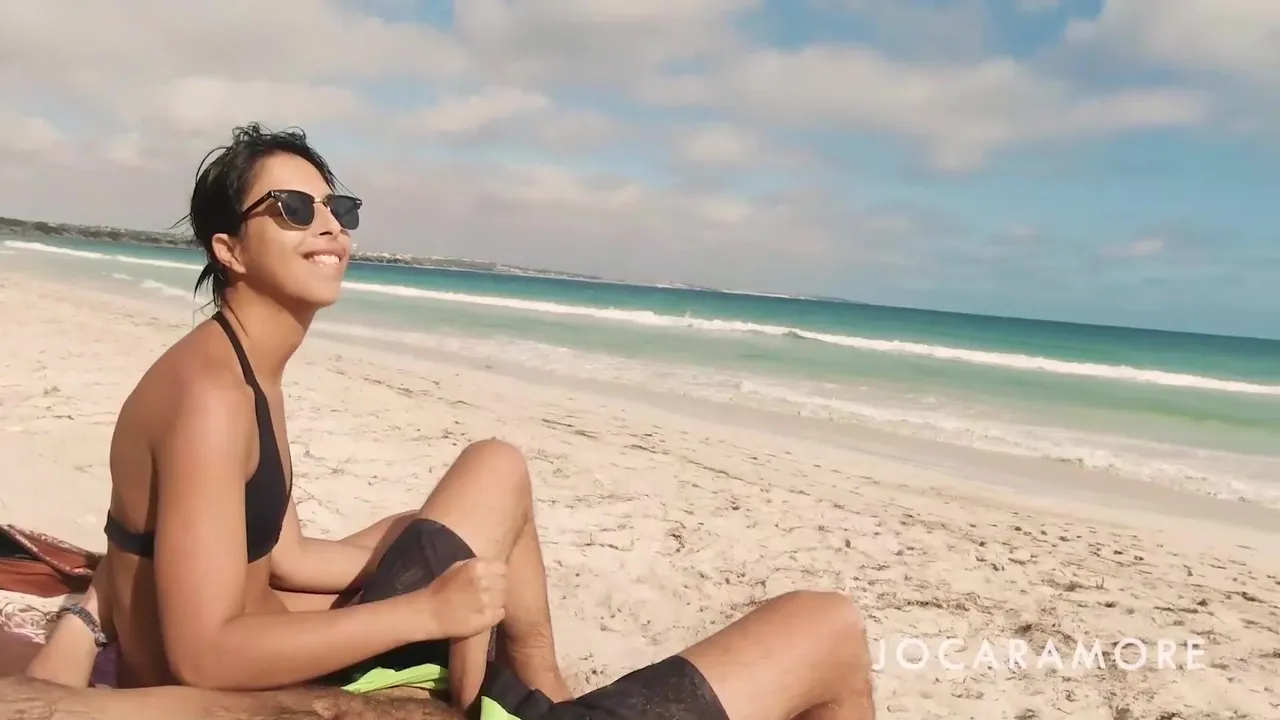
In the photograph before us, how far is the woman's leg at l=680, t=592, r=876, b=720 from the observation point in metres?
1.82

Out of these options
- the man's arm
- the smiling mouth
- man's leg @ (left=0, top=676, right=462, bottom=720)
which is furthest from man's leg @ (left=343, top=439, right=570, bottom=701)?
the smiling mouth

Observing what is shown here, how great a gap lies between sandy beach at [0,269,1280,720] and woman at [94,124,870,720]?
5.67 ft

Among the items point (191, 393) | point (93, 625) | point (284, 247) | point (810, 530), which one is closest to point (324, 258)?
point (284, 247)

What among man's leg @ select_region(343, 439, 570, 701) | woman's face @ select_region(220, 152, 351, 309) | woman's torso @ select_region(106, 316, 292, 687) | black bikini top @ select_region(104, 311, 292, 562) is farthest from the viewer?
man's leg @ select_region(343, 439, 570, 701)

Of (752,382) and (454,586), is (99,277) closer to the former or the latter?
(752,382)

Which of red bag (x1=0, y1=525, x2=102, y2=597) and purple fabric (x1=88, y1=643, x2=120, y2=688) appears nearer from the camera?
purple fabric (x1=88, y1=643, x2=120, y2=688)

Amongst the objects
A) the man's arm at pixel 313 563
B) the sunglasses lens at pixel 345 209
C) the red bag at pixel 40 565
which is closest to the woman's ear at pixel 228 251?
the sunglasses lens at pixel 345 209

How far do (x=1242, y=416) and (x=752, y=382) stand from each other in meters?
9.67

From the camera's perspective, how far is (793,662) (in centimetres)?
188

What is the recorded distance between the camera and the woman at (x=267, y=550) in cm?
156

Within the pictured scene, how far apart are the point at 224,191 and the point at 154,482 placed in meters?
0.65

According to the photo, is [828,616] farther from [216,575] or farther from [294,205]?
[294,205]

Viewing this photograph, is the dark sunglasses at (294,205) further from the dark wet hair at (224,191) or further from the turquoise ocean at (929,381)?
the turquoise ocean at (929,381)

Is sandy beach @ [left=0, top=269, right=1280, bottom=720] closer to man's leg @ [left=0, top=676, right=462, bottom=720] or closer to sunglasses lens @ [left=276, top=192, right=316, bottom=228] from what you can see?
man's leg @ [left=0, top=676, right=462, bottom=720]
